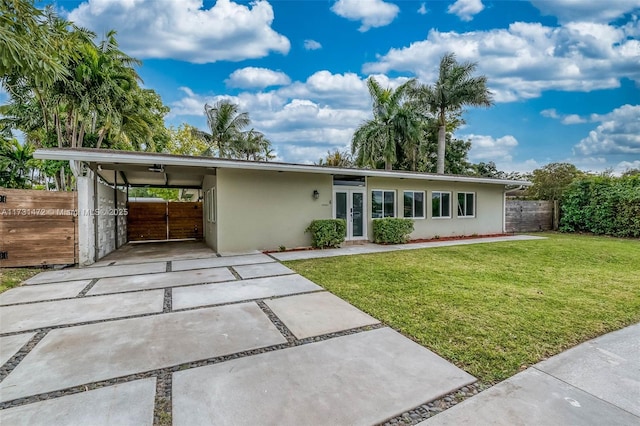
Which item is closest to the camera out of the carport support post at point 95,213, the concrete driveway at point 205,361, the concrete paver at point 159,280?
the concrete driveway at point 205,361

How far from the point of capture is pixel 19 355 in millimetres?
2797

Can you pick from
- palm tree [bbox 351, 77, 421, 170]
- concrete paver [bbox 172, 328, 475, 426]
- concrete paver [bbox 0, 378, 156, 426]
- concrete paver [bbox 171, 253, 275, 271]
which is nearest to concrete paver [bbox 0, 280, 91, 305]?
concrete paver [bbox 171, 253, 275, 271]

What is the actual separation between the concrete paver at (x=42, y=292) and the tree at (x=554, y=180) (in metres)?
20.0

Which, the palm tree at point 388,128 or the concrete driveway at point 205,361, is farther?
the palm tree at point 388,128

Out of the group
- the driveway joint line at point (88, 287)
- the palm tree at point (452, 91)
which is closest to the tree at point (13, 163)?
the driveway joint line at point (88, 287)

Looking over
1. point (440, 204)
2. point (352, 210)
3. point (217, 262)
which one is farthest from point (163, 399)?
point (440, 204)

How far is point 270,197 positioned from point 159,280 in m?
4.35

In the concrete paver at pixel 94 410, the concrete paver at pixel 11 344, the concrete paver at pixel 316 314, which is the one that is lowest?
the concrete paver at pixel 316 314

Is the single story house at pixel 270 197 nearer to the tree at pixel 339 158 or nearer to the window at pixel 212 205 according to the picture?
the window at pixel 212 205

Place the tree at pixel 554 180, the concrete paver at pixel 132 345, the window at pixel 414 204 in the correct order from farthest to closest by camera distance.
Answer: the tree at pixel 554 180 < the window at pixel 414 204 < the concrete paver at pixel 132 345

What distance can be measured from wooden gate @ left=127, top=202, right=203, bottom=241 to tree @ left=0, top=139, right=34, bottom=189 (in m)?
3.27

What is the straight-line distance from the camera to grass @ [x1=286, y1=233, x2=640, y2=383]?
2.96 m

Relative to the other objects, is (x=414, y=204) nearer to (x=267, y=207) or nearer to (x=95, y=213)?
(x=267, y=207)

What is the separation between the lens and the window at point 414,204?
11.6 meters
